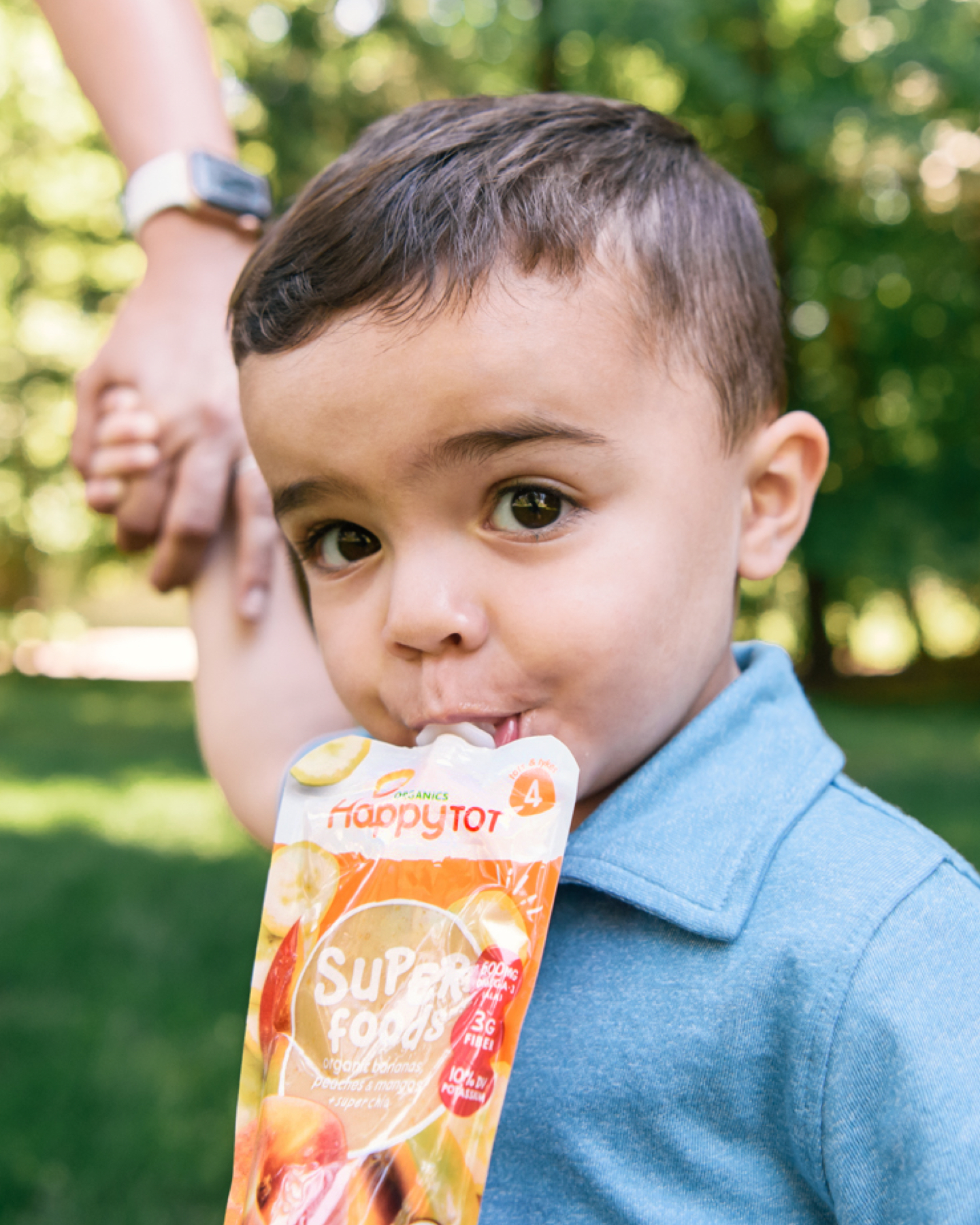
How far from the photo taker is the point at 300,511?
1.25 metres

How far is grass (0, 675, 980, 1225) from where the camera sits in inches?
101

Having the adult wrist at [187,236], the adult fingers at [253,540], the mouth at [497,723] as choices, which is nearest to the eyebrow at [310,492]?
the mouth at [497,723]

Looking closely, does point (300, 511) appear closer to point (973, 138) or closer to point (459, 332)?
point (459, 332)

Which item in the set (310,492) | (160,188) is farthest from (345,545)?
(160,188)

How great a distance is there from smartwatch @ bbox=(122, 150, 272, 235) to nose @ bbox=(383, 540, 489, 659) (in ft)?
2.83

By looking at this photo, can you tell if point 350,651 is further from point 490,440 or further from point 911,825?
point 911,825

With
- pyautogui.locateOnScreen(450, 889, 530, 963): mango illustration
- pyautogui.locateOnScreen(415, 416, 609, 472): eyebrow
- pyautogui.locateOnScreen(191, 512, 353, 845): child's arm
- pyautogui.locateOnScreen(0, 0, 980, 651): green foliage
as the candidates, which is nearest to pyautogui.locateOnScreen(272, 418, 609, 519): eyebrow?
pyautogui.locateOnScreen(415, 416, 609, 472): eyebrow

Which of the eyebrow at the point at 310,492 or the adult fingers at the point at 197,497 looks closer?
the eyebrow at the point at 310,492

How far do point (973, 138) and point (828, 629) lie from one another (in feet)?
24.9

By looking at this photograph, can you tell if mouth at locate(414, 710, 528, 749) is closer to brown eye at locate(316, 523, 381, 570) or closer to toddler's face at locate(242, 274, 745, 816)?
toddler's face at locate(242, 274, 745, 816)

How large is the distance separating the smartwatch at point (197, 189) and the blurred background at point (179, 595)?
196cm

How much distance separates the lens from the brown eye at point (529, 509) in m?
1.15

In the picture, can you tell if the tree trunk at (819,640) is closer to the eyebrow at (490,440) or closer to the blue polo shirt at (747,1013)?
the blue polo shirt at (747,1013)

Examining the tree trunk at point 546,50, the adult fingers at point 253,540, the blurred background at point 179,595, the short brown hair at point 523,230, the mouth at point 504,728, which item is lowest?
the blurred background at point 179,595
